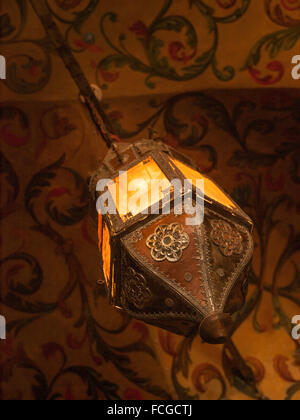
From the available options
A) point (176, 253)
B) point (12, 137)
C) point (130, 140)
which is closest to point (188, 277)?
point (176, 253)

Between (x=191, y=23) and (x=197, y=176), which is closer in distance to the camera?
(x=197, y=176)

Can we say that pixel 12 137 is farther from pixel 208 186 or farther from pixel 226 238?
pixel 226 238

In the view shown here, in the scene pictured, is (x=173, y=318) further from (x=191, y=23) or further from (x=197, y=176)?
(x=191, y=23)

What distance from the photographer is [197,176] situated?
4.97ft

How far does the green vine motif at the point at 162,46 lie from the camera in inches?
82.0

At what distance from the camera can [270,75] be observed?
2.09m

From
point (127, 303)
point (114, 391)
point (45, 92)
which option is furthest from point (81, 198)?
point (127, 303)

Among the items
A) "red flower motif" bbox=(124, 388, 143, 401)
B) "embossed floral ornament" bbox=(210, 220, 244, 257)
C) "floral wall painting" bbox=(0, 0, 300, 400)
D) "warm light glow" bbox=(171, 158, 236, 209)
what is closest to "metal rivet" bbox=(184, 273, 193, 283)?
"embossed floral ornament" bbox=(210, 220, 244, 257)

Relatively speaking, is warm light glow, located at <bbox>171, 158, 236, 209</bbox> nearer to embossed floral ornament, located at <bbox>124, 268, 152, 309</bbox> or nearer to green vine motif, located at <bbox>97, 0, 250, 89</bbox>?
embossed floral ornament, located at <bbox>124, 268, 152, 309</bbox>

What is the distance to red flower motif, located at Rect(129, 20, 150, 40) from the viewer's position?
6.95 ft

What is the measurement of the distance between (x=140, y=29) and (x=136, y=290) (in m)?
1.15

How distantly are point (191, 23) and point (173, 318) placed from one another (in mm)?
1226

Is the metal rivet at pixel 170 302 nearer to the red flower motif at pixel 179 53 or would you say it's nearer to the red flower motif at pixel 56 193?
the red flower motif at pixel 56 193

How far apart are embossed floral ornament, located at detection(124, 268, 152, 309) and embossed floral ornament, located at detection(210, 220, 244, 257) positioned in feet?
0.66
